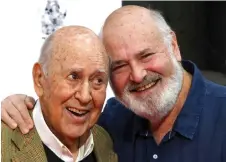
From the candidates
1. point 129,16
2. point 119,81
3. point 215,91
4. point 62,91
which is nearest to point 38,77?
Result: point 62,91

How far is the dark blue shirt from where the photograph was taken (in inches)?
55.9

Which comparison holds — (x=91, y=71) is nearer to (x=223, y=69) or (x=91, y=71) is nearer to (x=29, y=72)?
(x=29, y=72)

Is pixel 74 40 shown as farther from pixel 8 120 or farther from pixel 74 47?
pixel 8 120

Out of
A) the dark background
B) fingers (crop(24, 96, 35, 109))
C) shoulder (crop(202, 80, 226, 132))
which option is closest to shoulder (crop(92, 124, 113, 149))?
fingers (crop(24, 96, 35, 109))

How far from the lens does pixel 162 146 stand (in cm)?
149

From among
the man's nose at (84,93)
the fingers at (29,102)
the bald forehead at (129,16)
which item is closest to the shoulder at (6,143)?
the fingers at (29,102)

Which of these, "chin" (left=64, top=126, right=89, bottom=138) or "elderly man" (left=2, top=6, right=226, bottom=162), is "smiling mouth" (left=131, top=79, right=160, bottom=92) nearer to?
"elderly man" (left=2, top=6, right=226, bottom=162)

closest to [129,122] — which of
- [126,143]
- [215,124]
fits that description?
[126,143]

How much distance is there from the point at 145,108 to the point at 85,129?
279 millimetres

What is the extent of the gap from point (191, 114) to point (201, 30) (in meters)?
1.30

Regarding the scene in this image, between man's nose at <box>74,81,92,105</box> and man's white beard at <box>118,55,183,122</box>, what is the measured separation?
0.91 feet

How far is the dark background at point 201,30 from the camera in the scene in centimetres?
259

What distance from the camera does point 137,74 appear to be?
1417 millimetres

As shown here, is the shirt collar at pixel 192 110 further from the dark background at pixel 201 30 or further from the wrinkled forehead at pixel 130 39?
the dark background at pixel 201 30
